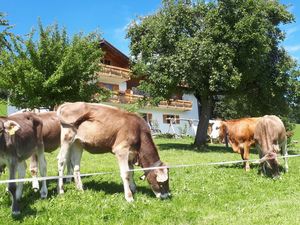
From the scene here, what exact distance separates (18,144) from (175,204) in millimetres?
3369

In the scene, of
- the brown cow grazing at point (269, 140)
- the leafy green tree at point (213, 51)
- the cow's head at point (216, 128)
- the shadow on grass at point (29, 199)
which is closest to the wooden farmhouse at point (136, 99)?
the cow's head at point (216, 128)

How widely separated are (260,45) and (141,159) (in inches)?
724

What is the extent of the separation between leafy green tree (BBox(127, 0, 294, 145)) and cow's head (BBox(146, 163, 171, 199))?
16.6m

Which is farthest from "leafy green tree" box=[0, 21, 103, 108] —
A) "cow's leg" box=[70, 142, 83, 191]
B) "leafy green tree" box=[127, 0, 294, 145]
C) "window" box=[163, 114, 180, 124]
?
"window" box=[163, 114, 180, 124]

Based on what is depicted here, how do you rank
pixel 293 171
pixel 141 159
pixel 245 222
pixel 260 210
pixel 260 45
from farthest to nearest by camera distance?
pixel 260 45, pixel 293 171, pixel 141 159, pixel 260 210, pixel 245 222

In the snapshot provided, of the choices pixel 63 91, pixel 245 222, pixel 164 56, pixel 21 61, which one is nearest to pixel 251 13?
pixel 164 56

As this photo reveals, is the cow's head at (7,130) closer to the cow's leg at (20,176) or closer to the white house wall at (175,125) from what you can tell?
the cow's leg at (20,176)

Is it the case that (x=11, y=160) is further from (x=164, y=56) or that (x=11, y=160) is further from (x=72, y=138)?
(x=164, y=56)

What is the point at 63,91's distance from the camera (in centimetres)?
2788

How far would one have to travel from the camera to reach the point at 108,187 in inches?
427

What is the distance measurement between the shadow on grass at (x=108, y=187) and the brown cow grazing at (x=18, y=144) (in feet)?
4.46

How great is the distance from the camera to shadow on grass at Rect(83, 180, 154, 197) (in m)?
10.5

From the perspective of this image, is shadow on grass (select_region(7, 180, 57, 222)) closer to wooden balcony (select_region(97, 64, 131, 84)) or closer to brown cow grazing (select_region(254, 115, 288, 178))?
brown cow grazing (select_region(254, 115, 288, 178))

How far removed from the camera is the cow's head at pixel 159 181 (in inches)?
384
